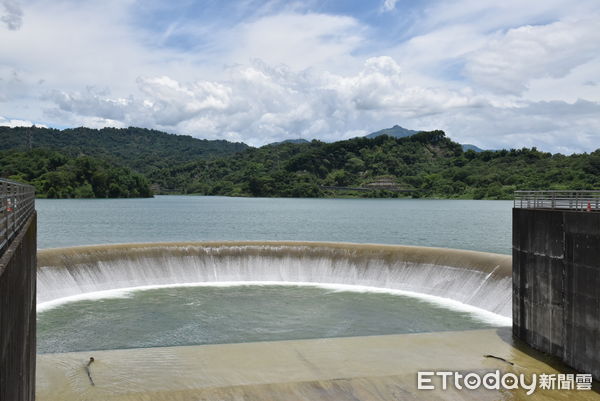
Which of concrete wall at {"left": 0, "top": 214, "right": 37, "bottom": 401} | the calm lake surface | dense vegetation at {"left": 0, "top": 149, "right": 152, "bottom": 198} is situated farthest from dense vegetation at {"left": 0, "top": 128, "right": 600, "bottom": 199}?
concrete wall at {"left": 0, "top": 214, "right": 37, "bottom": 401}

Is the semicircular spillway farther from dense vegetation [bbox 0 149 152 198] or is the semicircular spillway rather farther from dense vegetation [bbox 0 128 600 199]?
dense vegetation [bbox 0 149 152 198]

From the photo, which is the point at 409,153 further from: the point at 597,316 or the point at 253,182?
the point at 597,316

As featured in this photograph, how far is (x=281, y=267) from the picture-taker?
82.1 feet

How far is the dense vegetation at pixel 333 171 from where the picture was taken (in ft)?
369

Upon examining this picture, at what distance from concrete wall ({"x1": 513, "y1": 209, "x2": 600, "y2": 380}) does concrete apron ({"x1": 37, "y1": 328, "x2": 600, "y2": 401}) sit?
0.55 meters

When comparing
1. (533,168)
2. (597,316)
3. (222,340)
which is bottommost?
(222,340)

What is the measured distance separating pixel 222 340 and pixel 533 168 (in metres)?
116

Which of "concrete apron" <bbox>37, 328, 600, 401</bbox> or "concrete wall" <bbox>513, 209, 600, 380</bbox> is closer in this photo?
"concrete apron" <bbox>37, 328, 600, 401</bbox>

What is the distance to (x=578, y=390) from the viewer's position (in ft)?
35.1

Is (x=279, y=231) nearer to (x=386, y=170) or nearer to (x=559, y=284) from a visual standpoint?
(x=559, y=284)

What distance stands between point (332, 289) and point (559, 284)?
1197cm

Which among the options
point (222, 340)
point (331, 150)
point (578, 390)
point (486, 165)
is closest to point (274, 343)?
point (222, 340)

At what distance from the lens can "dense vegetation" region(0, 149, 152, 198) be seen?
112 metres

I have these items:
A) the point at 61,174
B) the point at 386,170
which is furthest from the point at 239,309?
the point at 386,170
